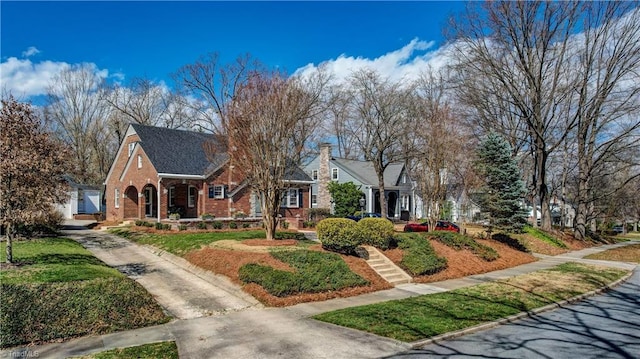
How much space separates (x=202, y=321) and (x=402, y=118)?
35.4 m

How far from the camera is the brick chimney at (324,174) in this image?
144ft

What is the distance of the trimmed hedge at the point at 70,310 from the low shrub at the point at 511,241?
2043 cm

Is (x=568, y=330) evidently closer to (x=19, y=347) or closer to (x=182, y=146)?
(x=19, y=347)

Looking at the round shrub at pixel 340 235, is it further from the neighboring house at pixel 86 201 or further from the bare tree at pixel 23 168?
the neighboring house at pixel 86 201

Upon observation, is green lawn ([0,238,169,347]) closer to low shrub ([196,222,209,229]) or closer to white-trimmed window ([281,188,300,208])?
low shrub ([196,222,209,229])

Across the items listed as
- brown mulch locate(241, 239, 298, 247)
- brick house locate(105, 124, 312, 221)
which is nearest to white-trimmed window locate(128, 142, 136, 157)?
brick house locate(105, 124, 312, 221)

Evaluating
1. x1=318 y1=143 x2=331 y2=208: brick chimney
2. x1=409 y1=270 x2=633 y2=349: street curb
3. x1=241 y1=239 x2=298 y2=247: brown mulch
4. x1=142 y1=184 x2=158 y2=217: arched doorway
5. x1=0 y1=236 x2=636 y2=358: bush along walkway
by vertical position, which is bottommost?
x1=409 y1=270 x2=633 y2=349: street curb

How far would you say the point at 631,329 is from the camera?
9312 mm

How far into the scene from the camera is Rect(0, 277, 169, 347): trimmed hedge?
814 cm

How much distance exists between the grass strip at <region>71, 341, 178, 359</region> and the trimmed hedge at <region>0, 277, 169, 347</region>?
140 centimetres

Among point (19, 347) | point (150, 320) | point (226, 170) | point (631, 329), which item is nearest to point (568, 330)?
point (631, 329)

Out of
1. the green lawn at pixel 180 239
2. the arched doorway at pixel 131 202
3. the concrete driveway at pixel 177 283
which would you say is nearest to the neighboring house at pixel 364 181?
the arched doorway at pixel 131 202

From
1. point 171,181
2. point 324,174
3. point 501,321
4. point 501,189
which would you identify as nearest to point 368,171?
point 324,174

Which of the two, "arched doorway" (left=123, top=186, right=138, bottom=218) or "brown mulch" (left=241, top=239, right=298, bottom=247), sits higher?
"arched doorway" (left=123, top=186, right=138, bottom=218)
